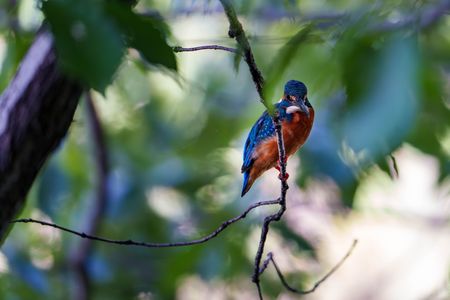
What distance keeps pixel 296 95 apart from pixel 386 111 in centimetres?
29

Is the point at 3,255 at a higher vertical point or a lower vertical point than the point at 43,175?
lower

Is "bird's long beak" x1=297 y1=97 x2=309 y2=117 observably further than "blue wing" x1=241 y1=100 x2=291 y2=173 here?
No

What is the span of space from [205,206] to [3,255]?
1.05 metres

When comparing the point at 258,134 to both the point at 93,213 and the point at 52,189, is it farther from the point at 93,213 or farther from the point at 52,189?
the point at 93,213

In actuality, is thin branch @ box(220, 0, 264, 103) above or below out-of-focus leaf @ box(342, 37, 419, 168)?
below

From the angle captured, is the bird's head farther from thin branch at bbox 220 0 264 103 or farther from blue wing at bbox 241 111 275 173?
blue wing at bbox 241 111 275 173

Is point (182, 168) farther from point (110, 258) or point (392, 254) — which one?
point (392, 254)

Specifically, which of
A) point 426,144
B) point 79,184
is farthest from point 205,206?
point 426,144

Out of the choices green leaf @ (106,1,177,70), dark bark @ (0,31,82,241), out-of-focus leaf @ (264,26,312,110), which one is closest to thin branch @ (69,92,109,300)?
dark bark @ (0,31,82,241)

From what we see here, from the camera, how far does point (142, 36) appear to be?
140cm

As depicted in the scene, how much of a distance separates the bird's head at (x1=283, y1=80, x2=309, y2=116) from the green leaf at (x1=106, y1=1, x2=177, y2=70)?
247 millimetres

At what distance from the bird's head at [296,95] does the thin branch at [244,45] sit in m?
0.04

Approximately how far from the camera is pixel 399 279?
6.13 m

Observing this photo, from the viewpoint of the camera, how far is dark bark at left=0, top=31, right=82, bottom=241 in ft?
7.41
